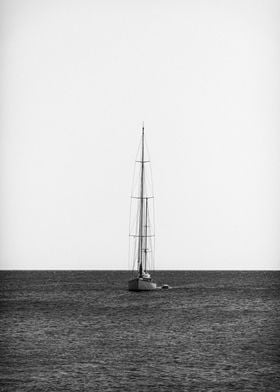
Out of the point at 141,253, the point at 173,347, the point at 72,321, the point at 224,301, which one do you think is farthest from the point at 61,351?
the point at 224,301

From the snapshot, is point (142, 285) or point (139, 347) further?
point (142, 285)

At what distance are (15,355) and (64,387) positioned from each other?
1137cm

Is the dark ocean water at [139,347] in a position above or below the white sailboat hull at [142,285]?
below

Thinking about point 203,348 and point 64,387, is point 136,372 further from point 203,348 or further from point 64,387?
point 203,348

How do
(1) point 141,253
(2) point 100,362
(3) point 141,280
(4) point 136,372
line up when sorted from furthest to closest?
(3) point 141,280, (1) point 141,253, (2) point 100,362, (4) point 136,372

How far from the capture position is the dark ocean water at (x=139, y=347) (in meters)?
46.0

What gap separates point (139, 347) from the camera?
6081 cm

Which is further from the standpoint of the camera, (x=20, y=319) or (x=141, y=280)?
(x=141, y=280)

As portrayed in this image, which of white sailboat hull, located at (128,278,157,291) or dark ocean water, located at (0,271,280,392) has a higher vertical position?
white sailboat hull, located at (128,278,157,291)

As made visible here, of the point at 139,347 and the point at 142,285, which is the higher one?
the point at 142,285

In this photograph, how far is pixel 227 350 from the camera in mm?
59219

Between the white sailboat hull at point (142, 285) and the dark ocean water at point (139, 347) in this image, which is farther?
the white sailboat hull at point (142, 285)

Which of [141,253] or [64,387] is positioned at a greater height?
[141,253]

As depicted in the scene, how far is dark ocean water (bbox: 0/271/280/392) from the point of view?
46.0 meters
